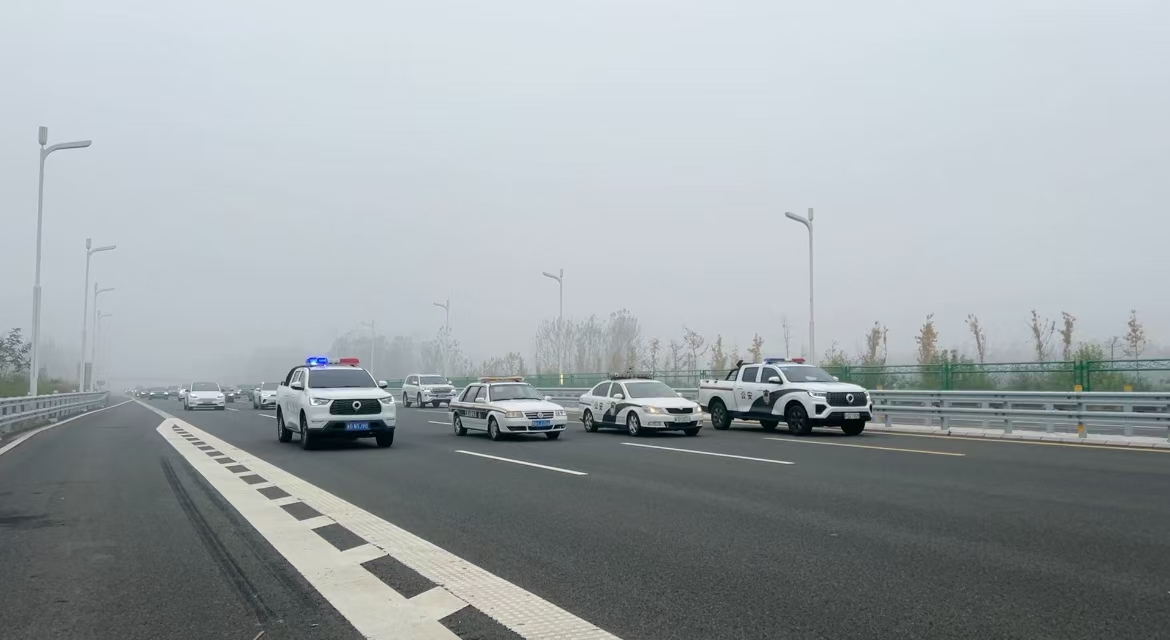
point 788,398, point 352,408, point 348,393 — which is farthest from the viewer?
point 788,398

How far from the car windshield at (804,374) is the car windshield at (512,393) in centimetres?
652

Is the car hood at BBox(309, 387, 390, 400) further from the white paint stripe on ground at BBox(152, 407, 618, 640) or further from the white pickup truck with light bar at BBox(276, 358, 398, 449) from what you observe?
the white paint stripe on ground at BBox(152, 407, 618, 640)

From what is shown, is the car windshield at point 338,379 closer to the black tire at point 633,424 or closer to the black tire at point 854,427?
the black tire at point 633,424

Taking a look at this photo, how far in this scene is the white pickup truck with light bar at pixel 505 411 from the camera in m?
19.3

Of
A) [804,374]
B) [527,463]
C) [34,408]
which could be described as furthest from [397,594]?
[34,408]

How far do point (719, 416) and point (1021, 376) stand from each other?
320 inches

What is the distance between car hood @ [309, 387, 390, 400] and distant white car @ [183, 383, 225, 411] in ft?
90.4

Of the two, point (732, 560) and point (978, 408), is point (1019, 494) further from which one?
point (978, 408)

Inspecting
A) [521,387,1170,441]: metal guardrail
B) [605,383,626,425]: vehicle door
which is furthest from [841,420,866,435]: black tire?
[605,383,626,425]: vehicle door

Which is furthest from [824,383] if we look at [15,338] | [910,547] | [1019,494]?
[15,338]

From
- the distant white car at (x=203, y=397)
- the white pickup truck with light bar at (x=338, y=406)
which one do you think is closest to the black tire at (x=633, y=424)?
the white pickup truck with light bar at (x=338, y=406)

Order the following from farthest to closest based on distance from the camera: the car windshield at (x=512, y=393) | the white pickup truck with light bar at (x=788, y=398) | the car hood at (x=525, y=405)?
the car windshield at (x=512, y=393), the white pickup truck with light bar at (x=788, y=398), the car hood at (x=525, y=405)

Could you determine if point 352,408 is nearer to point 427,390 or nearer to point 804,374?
point 804,374

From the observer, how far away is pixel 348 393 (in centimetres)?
1772
